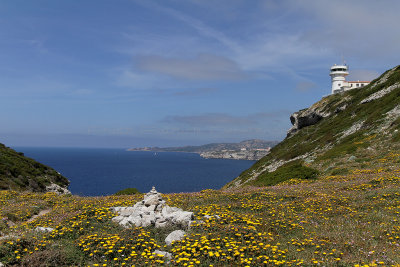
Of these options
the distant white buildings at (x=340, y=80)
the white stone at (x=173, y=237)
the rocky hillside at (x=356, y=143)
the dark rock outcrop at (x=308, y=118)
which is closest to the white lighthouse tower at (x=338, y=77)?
the distant white buildings at (x=340, y=80)

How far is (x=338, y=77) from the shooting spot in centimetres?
10650

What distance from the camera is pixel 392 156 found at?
1082 inches

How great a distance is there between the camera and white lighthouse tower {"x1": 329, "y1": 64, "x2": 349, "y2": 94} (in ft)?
347

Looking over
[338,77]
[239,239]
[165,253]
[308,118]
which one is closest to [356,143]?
[239,239]

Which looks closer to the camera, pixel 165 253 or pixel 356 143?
pixel 165 253

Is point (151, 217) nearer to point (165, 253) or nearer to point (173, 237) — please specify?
point (173, 237)

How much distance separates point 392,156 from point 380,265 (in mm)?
25035

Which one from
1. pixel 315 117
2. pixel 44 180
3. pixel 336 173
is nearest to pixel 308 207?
pixel 336 173

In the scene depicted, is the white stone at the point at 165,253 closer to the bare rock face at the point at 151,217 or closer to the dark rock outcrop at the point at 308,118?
the bare rock face at the point at 151,217

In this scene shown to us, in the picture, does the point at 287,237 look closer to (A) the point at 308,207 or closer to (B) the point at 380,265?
(B) the point at 380,265

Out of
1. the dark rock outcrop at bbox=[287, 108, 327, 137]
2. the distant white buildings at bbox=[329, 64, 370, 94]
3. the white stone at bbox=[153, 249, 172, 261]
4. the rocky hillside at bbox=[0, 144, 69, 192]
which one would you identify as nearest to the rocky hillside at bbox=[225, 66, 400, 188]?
the dark rock outcrop at bbox=[287, 108, 327, 137]

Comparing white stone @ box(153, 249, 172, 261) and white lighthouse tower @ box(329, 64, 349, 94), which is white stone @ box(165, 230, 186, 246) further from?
white lighthouse tower @ box(329, 64, 349, 94)

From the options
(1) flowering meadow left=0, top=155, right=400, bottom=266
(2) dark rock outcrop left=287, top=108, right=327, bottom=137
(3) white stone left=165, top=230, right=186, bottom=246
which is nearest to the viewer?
(1) flowering meadow left=0, top=155, right=400, bottom=266

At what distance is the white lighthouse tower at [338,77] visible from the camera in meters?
106
